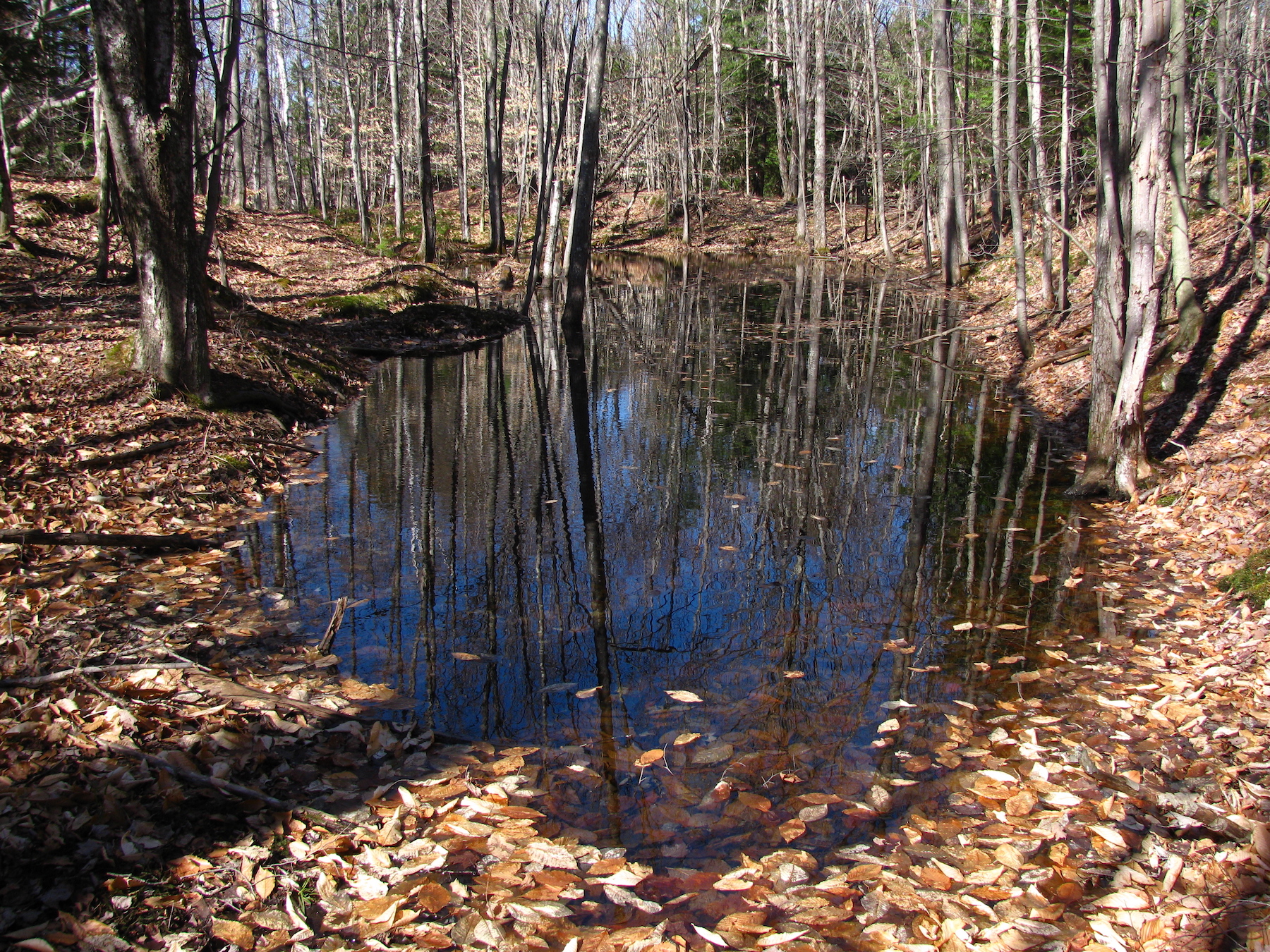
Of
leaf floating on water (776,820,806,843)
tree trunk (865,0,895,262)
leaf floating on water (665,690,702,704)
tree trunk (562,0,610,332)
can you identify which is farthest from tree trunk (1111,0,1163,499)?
tree trunk (865,0,895,262)

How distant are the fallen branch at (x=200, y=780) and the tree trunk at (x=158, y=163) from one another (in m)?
5.84

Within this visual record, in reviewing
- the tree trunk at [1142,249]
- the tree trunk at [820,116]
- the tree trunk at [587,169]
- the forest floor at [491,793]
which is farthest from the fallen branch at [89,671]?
the tree trunk at [820,116]

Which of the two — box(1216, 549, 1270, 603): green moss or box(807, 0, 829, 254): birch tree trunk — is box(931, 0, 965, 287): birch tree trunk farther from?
box(1216, 549, 1270, 603): green moss

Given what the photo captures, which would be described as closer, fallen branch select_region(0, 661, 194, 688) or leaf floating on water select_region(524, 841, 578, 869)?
leaf floating on water select_region(524, 841, 578, 869)

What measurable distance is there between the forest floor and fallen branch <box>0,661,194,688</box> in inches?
0.7

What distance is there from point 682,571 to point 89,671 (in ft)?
12.8

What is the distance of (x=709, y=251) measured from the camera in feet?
139

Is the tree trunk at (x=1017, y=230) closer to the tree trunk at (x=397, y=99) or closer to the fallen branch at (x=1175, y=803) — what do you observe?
the fallen branch at (x=1175, y=803)

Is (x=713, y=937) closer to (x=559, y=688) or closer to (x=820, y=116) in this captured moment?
(x=559, y=688)

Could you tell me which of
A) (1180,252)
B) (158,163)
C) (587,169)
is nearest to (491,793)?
(158,163)

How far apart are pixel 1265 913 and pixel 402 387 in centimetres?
1197

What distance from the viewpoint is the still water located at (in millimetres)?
4219

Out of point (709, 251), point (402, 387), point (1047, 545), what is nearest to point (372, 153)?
point (709, 251)

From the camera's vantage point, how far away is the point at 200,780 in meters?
3.51
